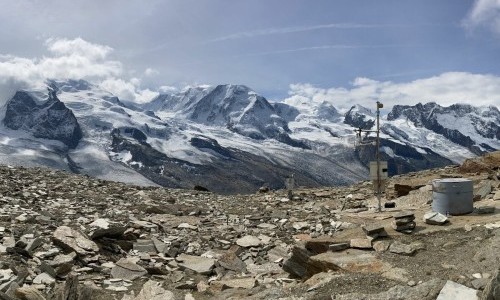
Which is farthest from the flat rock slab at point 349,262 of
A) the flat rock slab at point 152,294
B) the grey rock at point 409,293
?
the flat rock slab at point 152,294

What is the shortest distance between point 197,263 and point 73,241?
418 centimetres

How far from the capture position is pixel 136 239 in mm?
18469

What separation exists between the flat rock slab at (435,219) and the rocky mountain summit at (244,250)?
0.03 m

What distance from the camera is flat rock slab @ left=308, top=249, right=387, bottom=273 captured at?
39.8 feet

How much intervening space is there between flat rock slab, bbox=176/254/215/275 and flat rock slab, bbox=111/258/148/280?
1.56 metres

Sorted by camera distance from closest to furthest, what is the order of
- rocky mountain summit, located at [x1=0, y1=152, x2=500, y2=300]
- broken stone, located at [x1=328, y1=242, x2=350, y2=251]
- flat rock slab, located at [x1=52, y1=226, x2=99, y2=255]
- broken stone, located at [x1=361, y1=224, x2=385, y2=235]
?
rocky mountain summit, located at [x1=0, y1=152, x2=500, y2=300], broken stone, located at [x1=328, y1=242, x2=350, y2=251], broken stone, located at [x1=361, y1=224, x2=385, y2=235], flat rock slab, located at [x1=52, y1=226, x2=99, y2=255]

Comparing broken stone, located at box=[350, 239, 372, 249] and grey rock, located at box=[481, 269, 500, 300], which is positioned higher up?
grey rock, located at box=[481, 269, 500, 300]

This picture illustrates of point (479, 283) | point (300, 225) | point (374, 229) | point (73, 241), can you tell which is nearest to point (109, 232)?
point (73, 241)

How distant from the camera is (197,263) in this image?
16203 mm

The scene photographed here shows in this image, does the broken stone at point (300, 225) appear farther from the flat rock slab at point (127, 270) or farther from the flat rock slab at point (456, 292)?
the flat rock slab at point (456, 292)

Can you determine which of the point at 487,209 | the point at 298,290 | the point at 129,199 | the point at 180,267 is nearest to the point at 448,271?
the point at 298,290

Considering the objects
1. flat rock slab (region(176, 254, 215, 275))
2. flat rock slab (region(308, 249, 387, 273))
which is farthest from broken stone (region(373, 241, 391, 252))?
flat rock slab (region(176, 254, 215, 275))

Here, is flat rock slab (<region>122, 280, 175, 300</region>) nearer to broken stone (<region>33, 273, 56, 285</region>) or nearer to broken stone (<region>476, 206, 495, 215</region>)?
broken stone (<region>33, 273, 56, 285</region>)

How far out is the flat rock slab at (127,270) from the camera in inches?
573
